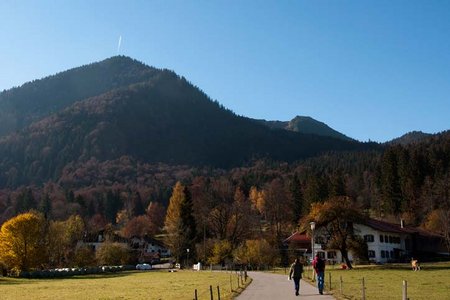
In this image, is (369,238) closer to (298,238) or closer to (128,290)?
(298,238)

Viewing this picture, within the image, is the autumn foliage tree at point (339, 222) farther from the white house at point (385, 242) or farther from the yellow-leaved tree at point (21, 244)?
the yellow-leaved tree at point (21, 244)

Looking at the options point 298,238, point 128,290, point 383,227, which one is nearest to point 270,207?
point 298,238

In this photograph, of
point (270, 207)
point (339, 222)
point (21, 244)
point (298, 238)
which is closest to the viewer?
point (339, 222)

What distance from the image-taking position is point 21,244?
86.4 metres

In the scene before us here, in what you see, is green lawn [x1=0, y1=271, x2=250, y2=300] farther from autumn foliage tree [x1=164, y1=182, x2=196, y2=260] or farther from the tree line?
autumn foliage tree [x1=164, y1=182, x2=196, y2=260]

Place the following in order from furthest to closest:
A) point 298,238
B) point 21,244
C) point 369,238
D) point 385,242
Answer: point 298,238
point 385,242
point 369,238
point 21,244

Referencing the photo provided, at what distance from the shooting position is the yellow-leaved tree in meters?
85.3

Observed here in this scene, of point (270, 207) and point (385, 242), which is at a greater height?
point (270, 207)

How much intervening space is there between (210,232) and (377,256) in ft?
121

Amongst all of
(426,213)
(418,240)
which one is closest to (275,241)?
(418,240)

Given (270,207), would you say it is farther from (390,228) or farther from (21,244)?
(21,244)

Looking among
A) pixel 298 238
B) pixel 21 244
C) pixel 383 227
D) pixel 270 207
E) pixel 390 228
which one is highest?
pixel 270 207

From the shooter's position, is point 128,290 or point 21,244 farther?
point 21,244

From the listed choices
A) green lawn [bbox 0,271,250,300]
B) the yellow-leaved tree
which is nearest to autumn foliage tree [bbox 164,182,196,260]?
the yellow-leaved tree
